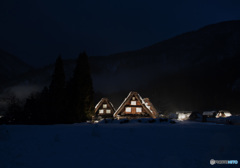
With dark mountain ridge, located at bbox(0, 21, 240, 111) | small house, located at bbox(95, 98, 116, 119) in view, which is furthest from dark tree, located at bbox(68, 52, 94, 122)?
dark mountain ridge, located at bbox(0, 21, 240, 111)

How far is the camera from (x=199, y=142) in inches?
352

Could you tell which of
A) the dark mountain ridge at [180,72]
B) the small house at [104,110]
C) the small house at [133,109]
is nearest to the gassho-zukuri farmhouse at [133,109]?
the small house at [133,109]

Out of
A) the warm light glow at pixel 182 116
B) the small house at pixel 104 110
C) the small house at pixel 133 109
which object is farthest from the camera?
the warm light glow at pixel 182 116

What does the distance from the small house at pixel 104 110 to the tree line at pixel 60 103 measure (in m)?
17.9

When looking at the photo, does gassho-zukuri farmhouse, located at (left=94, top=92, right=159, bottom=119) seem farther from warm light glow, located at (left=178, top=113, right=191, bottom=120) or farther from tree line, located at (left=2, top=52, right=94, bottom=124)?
warm light glow, located at (left=178, top=113, right=191, bottom=120)

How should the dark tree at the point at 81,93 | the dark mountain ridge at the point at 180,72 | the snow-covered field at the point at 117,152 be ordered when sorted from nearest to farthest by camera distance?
the snow-covered field at the point at 117,152 → the dark tree at the point at 81,93 → the dark mountain ridge at the point at 180,72

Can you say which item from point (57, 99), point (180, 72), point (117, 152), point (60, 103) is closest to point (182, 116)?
point (60, 103)

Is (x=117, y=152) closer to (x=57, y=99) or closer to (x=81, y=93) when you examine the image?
(x=57, y=99)

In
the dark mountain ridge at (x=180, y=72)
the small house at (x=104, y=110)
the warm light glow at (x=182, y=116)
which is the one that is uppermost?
the dark mountain ridge at (x=180, y=72)

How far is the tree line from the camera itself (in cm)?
2422

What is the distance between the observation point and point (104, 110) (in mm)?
47000

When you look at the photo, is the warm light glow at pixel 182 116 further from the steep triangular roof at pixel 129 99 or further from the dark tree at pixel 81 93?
the dark tree at pixel 81 93

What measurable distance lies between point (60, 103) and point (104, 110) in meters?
23.1

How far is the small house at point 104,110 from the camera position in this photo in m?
46.4
